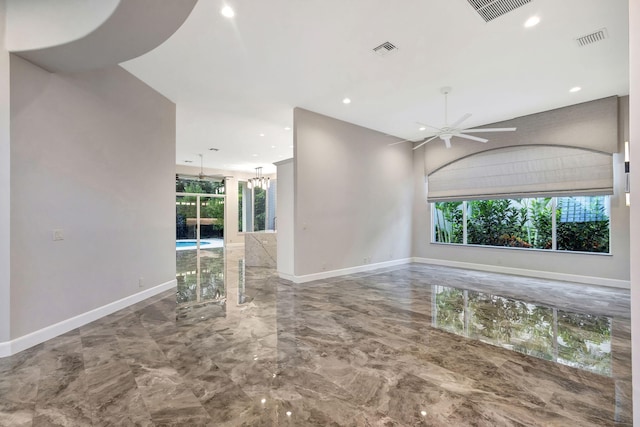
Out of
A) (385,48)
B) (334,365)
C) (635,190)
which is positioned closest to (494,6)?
(385,48)

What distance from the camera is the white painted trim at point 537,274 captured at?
17.5 feet

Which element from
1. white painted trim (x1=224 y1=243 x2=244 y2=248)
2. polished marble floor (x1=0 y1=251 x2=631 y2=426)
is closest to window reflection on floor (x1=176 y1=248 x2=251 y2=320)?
polished marble floor (x1=0 y1=251 x2=631 y2=426)

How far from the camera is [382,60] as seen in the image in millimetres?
3965

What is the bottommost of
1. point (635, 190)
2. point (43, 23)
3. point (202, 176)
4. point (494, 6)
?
point (635, 190)

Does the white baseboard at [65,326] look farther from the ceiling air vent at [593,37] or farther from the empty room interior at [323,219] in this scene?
the ceiling air vent at [593,37]

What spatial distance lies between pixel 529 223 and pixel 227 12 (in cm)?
718

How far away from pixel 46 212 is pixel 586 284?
849 centimetres

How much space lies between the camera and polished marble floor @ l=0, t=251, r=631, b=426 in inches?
76.9

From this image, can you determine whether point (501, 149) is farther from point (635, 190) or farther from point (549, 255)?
point (635, 190)

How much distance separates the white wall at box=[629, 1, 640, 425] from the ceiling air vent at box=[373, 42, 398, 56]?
255cm

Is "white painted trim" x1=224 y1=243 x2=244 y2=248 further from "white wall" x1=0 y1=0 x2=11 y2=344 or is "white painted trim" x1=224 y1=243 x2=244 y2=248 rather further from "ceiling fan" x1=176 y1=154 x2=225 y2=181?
"white wall" x1=0 y1=0 x2=11 y2=344

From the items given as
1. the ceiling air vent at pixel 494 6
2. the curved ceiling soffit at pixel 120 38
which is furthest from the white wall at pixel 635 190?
the curved ceiling soffit at pixel 120 38

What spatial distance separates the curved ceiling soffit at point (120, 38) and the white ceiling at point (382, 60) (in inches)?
24.4

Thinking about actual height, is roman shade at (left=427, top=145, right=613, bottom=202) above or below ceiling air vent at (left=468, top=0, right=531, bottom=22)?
below
